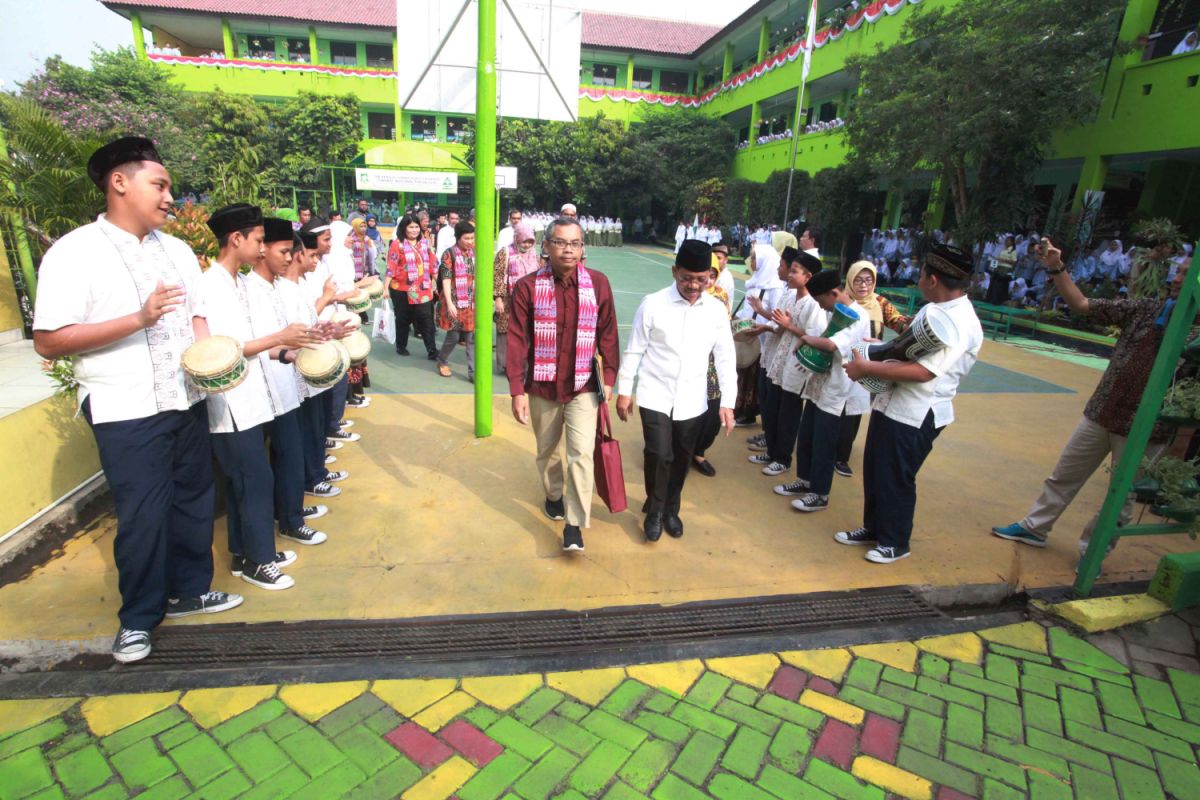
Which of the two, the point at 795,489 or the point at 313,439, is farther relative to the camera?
the point at 795,489

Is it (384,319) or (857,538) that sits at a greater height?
(384,319)

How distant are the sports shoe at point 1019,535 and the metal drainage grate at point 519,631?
3.68ft

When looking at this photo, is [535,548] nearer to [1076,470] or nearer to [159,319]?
[159,319]

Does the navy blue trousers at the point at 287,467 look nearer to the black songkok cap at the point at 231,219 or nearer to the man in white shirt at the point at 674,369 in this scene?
the black songkok cap at the point at 231,219

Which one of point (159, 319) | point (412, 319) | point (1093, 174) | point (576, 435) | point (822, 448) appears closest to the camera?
point (159, 319)

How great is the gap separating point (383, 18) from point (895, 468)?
41122mm

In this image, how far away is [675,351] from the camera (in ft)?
11.9

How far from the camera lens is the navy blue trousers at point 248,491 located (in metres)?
3.07

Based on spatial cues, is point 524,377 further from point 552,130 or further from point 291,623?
point 552,130

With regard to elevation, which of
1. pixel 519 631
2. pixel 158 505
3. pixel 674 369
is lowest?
pixel 519 631

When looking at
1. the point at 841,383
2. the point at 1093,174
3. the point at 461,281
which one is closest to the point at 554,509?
the point at 841,383

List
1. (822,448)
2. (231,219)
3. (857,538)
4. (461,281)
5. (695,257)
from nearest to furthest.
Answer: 1. (231,219)
2. (695,257)
3. (857,538)
4. (822,448)
5. (461,281)

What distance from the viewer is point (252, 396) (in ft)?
10.1

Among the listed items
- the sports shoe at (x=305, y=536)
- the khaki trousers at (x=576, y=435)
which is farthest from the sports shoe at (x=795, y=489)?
the sports shoe at (x=305, y=536)
